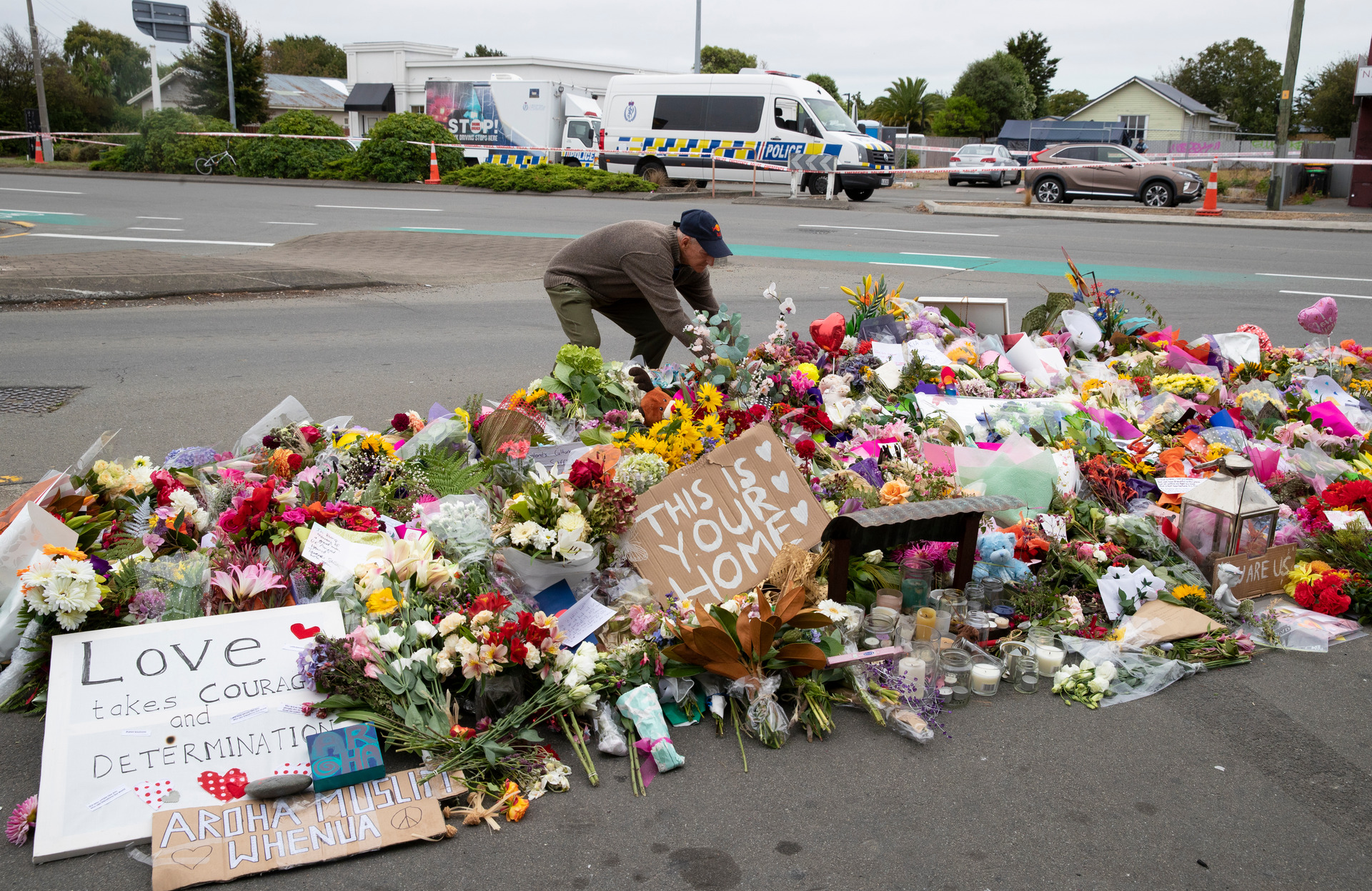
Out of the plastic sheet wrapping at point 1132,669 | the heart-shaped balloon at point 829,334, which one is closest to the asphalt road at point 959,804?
the plastic sheet wrapping at point 1132,669

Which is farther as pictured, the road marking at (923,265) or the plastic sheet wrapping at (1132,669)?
the road marking at (923,265)

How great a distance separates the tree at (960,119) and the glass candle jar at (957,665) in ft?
199

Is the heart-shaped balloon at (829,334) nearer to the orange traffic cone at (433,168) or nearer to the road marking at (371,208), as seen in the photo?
the road marking at (371,208)

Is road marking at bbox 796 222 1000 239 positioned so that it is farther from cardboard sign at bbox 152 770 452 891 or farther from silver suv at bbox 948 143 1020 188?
silver suv at bbox 948 143 1020 188

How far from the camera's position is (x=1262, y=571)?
397 centimetres

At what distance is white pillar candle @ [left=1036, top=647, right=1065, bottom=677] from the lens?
3.47 m

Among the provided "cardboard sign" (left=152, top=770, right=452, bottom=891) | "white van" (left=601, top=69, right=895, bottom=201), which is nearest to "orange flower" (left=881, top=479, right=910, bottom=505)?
"cardboard sign" (left=152, top=770, right=452, bottom=891)

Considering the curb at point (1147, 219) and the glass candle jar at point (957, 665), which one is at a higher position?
the curb at point (1147, 219)

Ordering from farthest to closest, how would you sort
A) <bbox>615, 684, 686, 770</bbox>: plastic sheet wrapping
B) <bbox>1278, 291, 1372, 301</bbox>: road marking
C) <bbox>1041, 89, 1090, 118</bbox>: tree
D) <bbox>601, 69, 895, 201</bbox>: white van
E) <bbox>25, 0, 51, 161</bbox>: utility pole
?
<bbox>1041, 89, 1090, 118</bbox>: tree, <bbox>25, 0, 51, 161</bbox>: utility pole, <bbox>601, 69, 895, 201</bbox>: white van, <bbox>1278, 291, 1372, 301</bbox>: road marking, <bbox>615, 684, 686, 770</bbox>: plastic sheet wrapping

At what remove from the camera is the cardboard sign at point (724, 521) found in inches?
143

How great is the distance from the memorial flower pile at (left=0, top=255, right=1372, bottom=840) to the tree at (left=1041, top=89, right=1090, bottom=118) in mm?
76210

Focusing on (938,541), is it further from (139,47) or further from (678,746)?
(139,47)

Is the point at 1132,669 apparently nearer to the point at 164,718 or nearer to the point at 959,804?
the point at 959,804

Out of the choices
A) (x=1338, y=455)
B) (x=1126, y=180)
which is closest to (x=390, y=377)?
(x=1338, y=455)
